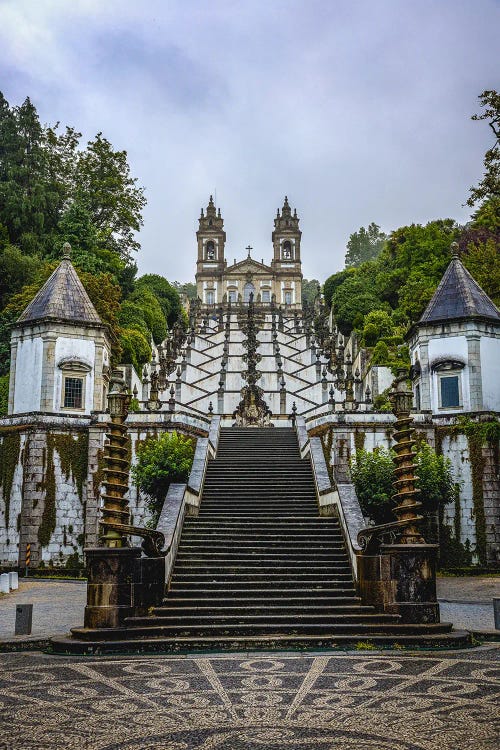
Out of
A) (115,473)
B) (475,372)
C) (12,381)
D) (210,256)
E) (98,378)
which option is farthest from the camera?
(210,256)

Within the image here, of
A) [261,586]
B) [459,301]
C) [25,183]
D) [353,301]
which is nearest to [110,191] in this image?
[25,183]

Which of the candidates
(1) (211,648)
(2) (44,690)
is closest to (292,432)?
(1) (211,648)

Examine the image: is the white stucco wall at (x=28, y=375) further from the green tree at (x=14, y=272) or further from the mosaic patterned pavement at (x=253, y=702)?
the mosaic patterned pavement at (x=253, y=702)

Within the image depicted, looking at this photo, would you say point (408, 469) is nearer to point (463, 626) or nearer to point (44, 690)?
point (463, 626)

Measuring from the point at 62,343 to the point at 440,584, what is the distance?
52.6 feet

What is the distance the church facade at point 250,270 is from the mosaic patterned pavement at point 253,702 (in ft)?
271

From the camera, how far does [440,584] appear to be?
21.5 meters

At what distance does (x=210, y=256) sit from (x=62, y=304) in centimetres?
7144

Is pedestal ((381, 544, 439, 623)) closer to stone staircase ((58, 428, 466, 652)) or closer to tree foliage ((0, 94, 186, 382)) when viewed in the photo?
stone staircase ((58, 428, 466, 652))

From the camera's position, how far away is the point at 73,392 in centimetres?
2794

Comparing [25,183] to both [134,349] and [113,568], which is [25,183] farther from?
[113,568]

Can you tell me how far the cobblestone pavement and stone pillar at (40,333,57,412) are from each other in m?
6.60

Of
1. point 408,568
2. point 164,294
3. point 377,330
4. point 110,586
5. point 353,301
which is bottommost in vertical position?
point 110,586

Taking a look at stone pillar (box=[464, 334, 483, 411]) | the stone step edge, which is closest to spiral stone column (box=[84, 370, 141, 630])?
the stone step edge
